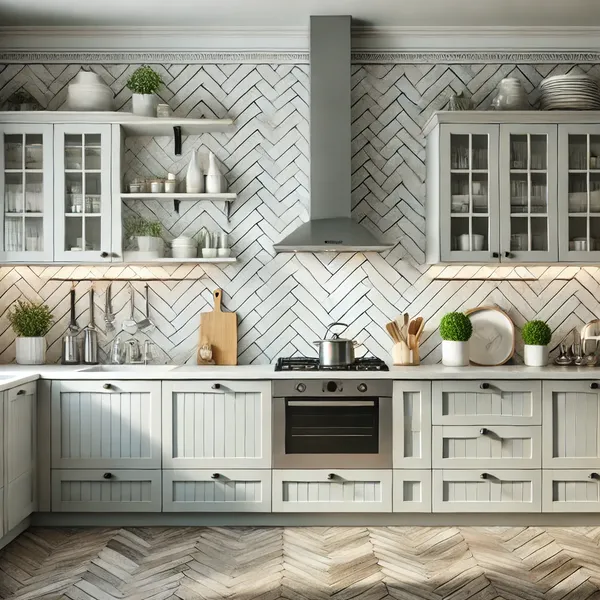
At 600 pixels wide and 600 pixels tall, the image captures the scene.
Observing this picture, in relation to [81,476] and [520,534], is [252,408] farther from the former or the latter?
[520,534]

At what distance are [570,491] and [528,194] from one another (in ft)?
5.50

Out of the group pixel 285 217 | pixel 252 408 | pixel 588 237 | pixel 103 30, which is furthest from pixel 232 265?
pixel 588 237

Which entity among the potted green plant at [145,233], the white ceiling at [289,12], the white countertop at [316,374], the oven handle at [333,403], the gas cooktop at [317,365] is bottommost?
the oven handle at [333,403]

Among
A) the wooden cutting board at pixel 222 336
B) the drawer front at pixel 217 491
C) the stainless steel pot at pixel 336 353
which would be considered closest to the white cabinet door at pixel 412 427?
the stainless steel pot at pixel 336 353

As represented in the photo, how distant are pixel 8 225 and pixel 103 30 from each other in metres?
1.33

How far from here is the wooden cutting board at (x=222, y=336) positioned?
169 inches

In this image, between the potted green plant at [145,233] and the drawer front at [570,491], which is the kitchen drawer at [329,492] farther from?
the potted green plant at [145,233]

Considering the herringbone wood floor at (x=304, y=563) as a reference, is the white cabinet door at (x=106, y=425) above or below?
above

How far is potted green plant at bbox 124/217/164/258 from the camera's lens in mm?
4125

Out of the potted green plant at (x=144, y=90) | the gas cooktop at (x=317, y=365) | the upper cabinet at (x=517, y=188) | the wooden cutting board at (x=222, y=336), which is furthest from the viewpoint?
the wooden cutting board at (x=222, y=336)

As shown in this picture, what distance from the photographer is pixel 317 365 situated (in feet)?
12.9

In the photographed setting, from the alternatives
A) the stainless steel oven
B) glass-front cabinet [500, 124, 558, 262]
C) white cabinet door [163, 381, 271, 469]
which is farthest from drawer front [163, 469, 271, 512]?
glass-front cabinet [500, 124, 558, 262]

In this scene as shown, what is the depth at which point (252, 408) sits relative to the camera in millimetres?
3777

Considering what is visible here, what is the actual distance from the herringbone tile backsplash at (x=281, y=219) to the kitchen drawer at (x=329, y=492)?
0.85 metres
